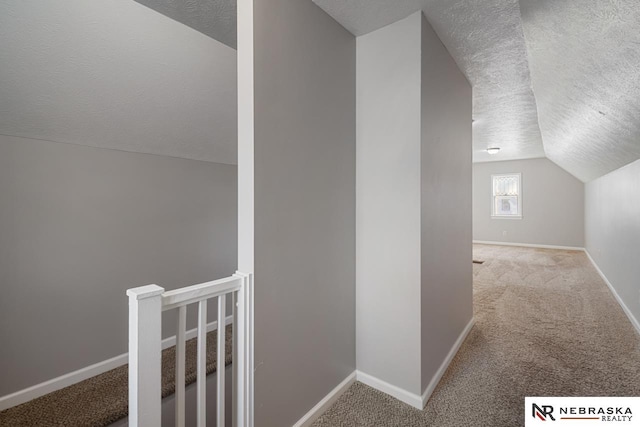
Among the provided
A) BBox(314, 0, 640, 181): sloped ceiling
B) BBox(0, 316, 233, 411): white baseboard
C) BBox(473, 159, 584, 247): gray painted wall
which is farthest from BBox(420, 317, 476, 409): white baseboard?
BBox(473, 159, 584, 247): gray painted wall

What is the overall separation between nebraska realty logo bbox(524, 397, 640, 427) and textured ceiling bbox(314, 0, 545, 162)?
225 cm

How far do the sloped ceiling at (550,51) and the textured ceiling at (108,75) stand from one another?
95 cm

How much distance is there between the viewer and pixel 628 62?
141cm

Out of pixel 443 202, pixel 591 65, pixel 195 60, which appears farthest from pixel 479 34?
pixel 195 60

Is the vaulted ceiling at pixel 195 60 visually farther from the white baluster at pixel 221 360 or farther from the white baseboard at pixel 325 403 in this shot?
the white baseboard at pixel 325 403

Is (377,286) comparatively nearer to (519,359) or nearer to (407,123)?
(407,123)

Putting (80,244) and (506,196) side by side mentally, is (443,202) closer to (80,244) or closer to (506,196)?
(80,244)

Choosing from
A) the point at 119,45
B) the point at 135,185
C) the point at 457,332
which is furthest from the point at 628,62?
the point at 135,185

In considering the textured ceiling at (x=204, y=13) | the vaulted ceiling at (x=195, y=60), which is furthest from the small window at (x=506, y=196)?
the textured ceiling at (x=204, y=13)

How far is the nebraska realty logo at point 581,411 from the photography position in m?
1.52

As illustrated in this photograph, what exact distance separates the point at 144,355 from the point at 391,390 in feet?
4.88

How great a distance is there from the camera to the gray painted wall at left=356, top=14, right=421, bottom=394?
1755 millimetres

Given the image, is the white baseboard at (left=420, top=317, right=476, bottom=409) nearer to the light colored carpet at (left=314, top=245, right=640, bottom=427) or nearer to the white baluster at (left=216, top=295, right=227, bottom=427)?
the light colored carpet at (left=314, top=245, right=640, bottom=427)

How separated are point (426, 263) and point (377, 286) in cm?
34
